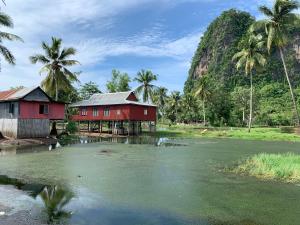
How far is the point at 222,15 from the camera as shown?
17338 cm

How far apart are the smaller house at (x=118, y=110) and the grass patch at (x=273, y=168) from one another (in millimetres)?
29424

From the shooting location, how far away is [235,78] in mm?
143000

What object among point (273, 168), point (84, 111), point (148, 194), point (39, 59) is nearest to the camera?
point (148, 194)

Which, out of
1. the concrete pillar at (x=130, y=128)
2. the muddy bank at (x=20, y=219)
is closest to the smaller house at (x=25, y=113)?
the concrete pillar at (x=130, y=128)

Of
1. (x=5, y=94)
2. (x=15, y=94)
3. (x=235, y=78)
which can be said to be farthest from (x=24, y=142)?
(x=235, y=78)

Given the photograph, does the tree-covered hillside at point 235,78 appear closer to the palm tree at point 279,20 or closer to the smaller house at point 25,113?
the palm tree at point 279,20

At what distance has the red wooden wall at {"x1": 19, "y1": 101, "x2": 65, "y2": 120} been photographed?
33438mm

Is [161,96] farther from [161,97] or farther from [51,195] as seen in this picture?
[51,195]

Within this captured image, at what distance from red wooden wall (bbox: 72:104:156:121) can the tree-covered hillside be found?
17.5m

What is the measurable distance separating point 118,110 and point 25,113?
1618 centimetres

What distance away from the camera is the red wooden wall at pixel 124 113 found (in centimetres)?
4662

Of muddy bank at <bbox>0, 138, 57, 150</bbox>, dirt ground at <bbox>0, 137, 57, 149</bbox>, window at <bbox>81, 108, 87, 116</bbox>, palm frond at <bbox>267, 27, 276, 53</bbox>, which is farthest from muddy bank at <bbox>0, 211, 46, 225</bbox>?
window at <bbox>81, 108, 87, 116</bbox>

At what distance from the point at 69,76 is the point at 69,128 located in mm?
6870

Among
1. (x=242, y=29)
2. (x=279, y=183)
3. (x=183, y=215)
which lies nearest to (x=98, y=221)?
(x=183, y=215)
